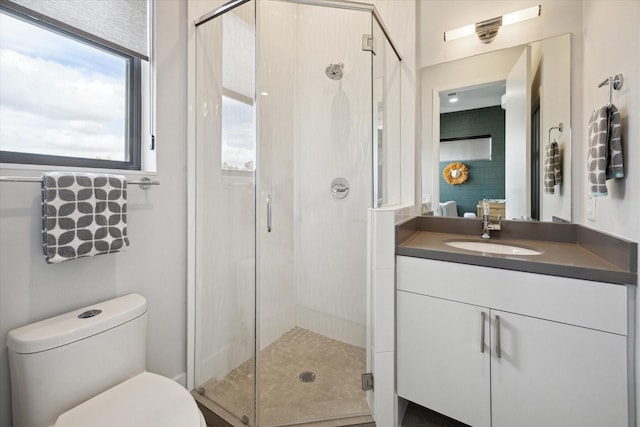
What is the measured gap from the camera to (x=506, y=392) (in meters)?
1.16

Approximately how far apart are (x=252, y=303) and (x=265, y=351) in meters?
0.47

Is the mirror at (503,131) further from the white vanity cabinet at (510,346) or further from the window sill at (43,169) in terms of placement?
A: the window sill at (43,169)

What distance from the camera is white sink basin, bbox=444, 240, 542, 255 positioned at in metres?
1.48

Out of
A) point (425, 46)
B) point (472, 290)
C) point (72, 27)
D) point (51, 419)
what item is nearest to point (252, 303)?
point (51, 419)

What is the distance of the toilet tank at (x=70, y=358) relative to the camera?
37.4 inches

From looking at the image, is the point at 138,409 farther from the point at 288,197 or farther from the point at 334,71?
the point at 334,71

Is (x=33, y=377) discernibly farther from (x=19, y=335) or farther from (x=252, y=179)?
(x=252, y=179)

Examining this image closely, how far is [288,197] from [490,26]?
63.3 inches

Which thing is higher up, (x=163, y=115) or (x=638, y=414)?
(x=163, y=115)

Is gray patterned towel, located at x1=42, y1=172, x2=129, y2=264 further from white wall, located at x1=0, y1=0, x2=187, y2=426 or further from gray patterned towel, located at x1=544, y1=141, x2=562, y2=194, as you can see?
gray patterned towel, located at x1=544, y1=141, x2=562, y2=194

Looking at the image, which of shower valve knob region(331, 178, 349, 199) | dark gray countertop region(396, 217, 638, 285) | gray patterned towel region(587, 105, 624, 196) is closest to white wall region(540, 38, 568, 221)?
dark gray countertop region(396, 217, 638, 285)

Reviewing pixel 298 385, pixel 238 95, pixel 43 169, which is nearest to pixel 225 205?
pixel 238 95

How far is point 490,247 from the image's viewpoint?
1.56m

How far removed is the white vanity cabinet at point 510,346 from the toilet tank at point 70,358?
47.5 inches
